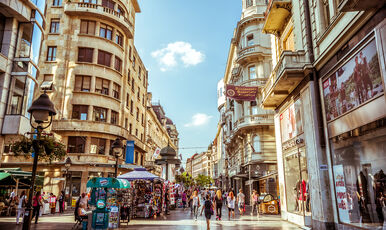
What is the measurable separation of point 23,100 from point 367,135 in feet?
48.9

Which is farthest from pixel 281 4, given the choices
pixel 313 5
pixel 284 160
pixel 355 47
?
pixel 284 160

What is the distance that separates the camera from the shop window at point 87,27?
32.7 meters

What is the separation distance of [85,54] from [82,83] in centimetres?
341

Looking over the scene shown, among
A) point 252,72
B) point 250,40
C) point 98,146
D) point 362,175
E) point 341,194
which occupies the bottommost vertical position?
point 341,194

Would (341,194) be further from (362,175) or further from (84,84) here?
(84,84)

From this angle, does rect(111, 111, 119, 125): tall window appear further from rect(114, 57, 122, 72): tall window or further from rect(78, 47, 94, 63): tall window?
rect(78, 47, 94, 63): tall window

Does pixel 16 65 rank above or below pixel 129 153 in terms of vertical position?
above

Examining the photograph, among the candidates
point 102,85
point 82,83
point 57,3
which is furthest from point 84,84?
point 57,3

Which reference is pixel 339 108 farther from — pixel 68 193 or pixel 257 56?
pixel 68 193

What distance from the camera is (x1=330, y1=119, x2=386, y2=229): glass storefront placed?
28.1 feet

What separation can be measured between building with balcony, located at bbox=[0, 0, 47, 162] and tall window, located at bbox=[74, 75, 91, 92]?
52.6ft

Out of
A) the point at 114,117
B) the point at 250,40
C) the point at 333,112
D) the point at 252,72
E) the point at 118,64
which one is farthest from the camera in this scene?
the point at 118,64

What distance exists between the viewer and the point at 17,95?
14.0 meters

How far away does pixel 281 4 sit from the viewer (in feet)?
51.0
